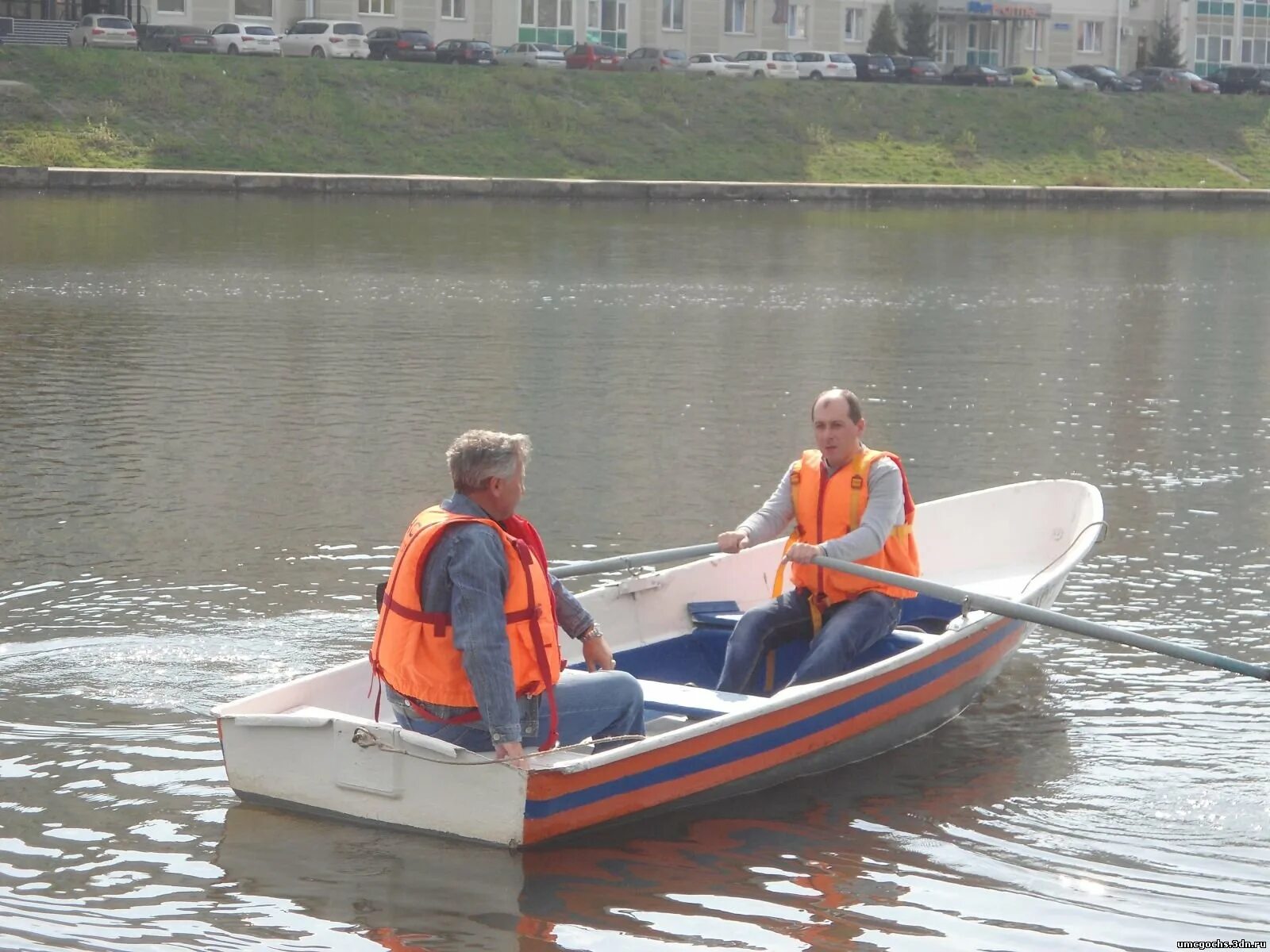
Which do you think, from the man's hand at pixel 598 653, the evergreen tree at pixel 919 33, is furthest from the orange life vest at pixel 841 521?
the evergreen tree at pixel 919 33

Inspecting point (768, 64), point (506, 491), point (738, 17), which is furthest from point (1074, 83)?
point (506, 491)

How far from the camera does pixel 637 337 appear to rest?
19047mm

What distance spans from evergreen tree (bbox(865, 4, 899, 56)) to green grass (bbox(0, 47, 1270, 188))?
10149mm

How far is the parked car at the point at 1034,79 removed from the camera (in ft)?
188

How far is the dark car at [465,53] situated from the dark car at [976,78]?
15.4 m

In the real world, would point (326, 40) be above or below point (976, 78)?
above

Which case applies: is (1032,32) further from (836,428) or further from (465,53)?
(836,428)

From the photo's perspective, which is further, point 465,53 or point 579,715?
point 465,53

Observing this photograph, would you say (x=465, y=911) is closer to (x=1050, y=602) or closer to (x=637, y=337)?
(x=1050, y=602)

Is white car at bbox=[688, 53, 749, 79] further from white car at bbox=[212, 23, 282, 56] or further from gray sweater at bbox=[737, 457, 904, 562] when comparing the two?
gray sweater at bbox=[737, 457, 904, 562]

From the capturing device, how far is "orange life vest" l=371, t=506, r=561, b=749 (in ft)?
19.7

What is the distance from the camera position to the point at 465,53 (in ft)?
164

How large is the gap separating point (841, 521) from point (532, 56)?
45564mm

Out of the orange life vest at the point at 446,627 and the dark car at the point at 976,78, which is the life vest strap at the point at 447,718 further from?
the dark car at the point at 976,78
